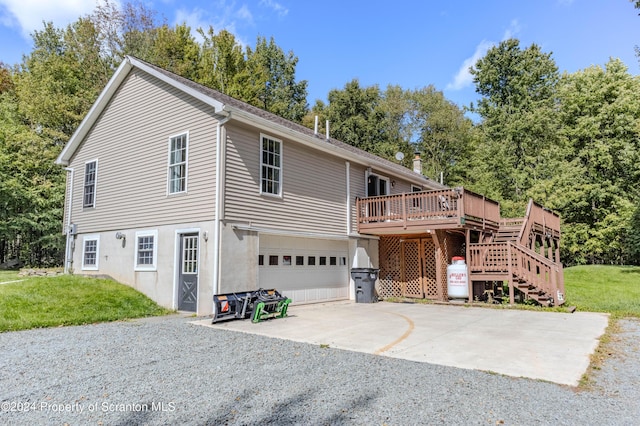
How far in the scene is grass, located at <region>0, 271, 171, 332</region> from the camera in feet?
27.5

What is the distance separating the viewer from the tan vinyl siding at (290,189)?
1034 cm

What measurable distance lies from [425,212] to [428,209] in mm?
555

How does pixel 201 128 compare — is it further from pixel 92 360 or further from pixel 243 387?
pixel 243 387

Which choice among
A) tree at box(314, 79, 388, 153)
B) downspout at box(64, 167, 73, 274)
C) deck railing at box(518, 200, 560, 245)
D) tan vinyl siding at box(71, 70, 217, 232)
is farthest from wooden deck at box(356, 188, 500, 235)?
tree at box(314, 79, 388, 153)

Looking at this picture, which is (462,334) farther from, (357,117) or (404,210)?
(357,117)

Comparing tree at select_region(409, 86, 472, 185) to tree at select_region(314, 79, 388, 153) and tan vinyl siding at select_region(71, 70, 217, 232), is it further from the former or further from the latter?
tan vinyl siding at select_region(71, 70, 217, 232)

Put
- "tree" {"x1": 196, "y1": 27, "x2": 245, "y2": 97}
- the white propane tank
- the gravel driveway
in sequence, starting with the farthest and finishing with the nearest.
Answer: "tree" {"x1": 196, "y1": 27, "x2": 245, "y2": 97}
the white propane tank
the gravel driveway

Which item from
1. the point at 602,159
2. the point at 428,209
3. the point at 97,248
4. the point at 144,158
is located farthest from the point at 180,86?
the point at 602,159

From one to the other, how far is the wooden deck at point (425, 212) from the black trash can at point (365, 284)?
5.35 feet

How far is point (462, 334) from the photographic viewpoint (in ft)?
24.4

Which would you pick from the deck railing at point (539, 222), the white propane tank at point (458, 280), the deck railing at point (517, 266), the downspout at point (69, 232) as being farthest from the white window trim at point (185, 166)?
the deck railing at point (539, 222)

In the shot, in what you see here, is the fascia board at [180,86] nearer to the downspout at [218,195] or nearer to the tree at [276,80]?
the downspout at [218,195]

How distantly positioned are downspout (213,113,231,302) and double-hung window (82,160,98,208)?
6.36m

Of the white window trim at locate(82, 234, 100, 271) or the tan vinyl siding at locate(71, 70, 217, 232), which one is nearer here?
the tan vinyl siding at locate(71, 70, 217, 232)
